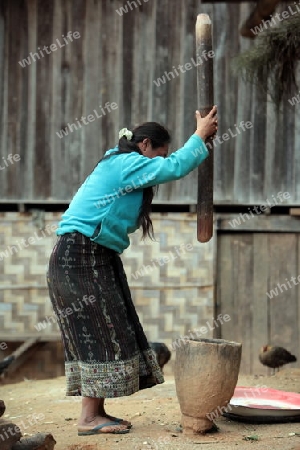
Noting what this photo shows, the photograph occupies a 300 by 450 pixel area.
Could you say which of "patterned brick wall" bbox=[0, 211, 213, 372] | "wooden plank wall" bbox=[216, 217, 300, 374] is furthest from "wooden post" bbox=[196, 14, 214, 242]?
"wooden plank wall" bbox=[216, 217, 300, 374]

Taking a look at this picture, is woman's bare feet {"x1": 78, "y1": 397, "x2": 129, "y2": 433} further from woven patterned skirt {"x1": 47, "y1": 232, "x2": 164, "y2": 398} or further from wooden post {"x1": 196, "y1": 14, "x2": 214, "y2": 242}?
wooden post {"x1": 196, "y1": 14, "x2": 214, "y2": 242}

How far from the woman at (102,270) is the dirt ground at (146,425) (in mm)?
211

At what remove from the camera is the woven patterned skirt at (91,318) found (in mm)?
4156

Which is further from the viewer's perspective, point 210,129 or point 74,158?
point 74,158

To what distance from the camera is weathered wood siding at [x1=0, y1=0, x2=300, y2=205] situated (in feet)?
28.0

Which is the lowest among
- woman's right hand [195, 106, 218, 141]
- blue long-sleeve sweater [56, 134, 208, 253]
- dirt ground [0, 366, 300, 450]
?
dirt ground [0, 366, 300, 450]

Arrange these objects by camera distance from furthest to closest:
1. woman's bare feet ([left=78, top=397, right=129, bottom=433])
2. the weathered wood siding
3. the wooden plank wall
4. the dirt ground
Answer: the wooden plank wall
the weathered wood siding
woman's bare feet ([left=78, top=397, right=129, bottom=433])
the dirt ground

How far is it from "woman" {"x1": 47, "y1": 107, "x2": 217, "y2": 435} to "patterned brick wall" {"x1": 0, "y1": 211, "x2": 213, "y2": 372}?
435cm

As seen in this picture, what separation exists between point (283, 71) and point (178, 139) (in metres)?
3.12

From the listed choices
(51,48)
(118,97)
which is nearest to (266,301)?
(118,97)

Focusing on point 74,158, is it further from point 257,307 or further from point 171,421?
point 171,421

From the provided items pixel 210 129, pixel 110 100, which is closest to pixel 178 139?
pixel 110 100

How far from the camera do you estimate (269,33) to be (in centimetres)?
525

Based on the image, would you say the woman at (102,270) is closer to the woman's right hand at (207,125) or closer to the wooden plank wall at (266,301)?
the woman's right hand at (207,125)
